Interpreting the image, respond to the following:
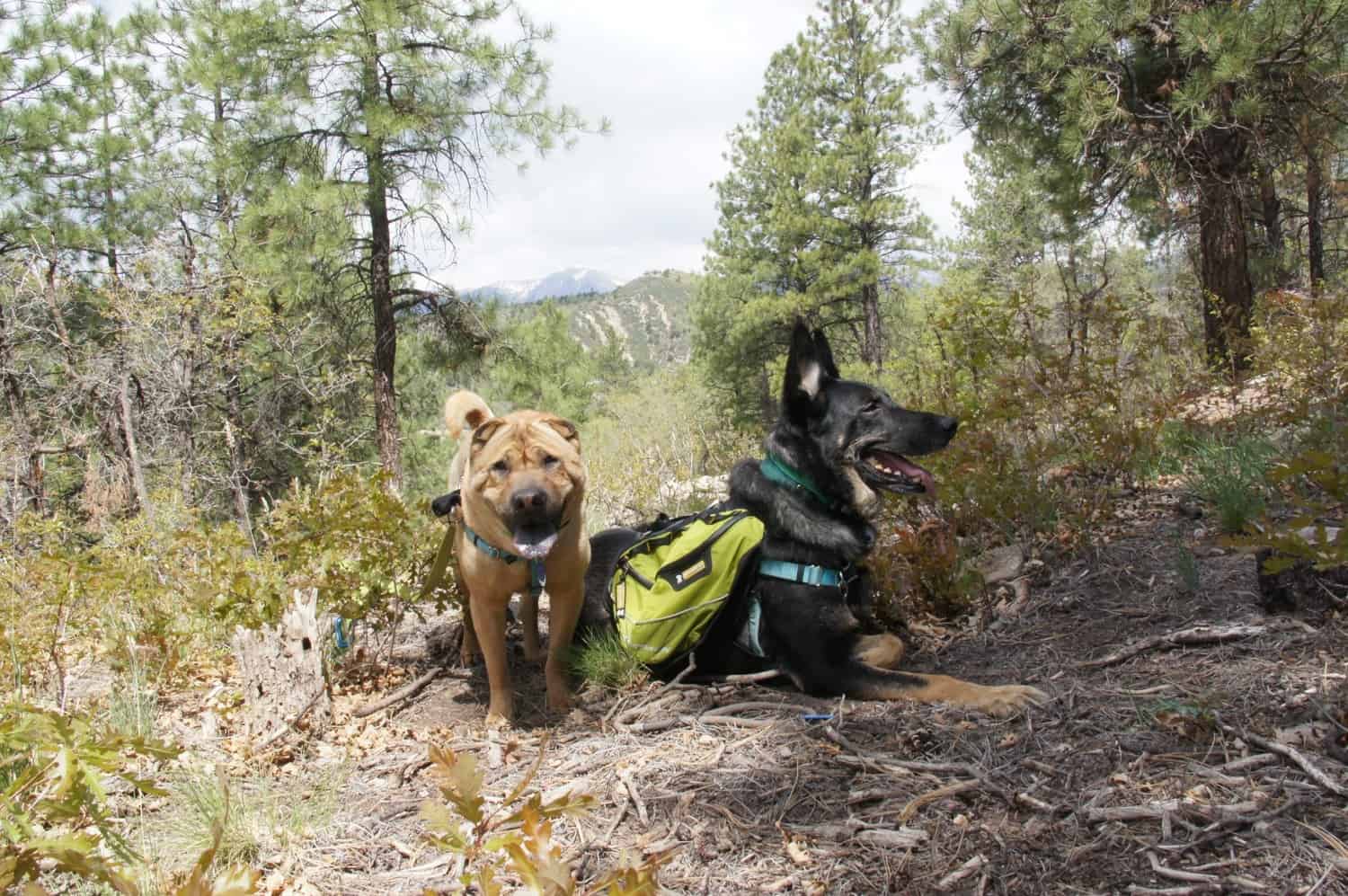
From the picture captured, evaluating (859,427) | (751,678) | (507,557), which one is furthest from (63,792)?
(859,427)

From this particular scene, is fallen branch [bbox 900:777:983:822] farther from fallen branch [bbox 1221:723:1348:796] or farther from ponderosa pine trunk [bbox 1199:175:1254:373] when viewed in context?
ponderosa pine trunk [bbox 1199:175:1254:373]

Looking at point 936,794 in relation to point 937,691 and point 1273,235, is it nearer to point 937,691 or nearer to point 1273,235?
point 937,691

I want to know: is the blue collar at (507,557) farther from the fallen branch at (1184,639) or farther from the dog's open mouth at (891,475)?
the fallen branch at (1184,639)

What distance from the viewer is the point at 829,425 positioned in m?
3.49

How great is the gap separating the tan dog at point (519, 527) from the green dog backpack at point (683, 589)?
0.90 ft

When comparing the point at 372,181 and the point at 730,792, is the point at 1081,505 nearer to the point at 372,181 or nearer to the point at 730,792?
the point at 730,792

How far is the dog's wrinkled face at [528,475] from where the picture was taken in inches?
114

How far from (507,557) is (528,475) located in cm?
39

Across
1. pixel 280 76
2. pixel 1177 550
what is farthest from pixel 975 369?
pixel 280 76

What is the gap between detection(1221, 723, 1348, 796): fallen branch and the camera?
1922 mm

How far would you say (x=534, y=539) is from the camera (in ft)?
9.68

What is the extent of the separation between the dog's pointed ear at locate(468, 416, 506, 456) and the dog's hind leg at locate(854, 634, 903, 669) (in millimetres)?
1720

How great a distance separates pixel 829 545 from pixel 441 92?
1126 centimetres

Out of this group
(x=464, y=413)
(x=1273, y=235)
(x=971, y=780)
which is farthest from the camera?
(x=1273, y=235)
